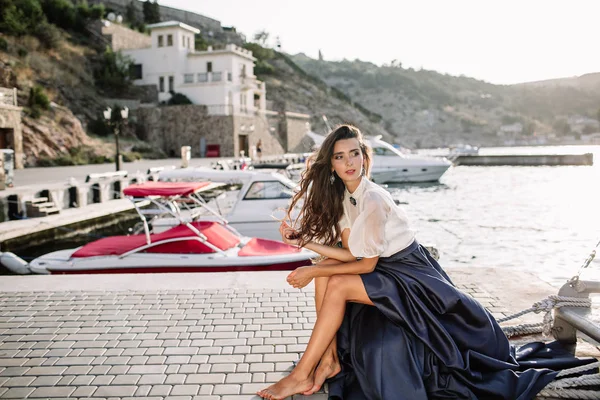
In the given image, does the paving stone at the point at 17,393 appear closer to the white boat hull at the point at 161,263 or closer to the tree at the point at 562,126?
the white boat hull at the point at 161,263

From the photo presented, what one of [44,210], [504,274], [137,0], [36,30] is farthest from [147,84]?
[504,274]

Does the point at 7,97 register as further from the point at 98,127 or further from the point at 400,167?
the point at 400,167

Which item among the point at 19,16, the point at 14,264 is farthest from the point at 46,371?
the point at 19,16

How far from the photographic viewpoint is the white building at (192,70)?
44.0 m

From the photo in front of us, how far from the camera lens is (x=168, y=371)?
347cm

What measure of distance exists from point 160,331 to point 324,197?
204 centimetres

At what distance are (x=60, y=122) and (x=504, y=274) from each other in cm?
3307

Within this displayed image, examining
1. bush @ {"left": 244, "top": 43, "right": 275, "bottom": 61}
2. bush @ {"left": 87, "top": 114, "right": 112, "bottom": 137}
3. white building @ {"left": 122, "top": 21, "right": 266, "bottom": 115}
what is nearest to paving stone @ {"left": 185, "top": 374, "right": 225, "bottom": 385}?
bush @ {"left": 87, "top": 114, "right": 112, "bottom": 137}

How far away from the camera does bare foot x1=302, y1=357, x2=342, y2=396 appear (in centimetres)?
310

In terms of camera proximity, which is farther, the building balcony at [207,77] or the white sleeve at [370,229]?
the building balcony at [207,77]

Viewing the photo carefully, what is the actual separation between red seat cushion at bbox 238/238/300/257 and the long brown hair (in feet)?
14.3

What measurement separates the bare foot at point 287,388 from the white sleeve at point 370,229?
895mm

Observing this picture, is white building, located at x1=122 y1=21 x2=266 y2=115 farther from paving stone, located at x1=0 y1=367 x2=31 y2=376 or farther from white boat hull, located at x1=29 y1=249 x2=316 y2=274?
paving stone, located at x1=0 y1=367 x2=31 y2=376

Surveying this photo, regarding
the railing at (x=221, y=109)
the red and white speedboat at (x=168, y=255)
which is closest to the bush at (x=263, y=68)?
the railing at (x=221, y=109)
